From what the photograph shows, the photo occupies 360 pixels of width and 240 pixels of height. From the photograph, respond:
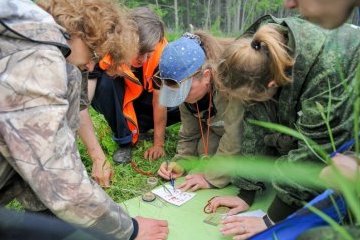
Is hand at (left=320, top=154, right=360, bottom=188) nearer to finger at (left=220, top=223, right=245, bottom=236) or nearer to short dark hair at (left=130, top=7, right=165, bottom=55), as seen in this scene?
finger at (left=220, top=223, right=245, bottom=236)

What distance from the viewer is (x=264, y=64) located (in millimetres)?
2172

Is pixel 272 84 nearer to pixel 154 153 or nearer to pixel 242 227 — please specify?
pixel 242 227

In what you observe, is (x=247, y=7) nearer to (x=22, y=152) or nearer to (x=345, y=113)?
(x=345, y=113)

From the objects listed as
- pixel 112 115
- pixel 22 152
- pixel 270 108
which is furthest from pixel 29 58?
pixel 112 115

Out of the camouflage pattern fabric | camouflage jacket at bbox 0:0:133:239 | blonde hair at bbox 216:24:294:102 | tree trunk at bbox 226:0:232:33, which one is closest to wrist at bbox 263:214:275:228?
the camouflage pattern fabric

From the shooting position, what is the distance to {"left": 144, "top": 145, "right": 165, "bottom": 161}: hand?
3371 millimetres

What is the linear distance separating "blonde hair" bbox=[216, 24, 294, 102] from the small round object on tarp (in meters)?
0.91

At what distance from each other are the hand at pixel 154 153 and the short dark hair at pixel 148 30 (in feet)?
2.50

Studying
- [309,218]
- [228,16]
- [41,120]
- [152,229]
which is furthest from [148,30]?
[228,16]

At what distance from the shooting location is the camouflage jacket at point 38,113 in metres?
1.43

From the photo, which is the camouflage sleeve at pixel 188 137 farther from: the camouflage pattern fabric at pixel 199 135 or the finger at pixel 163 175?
the finger at pixel 163 175

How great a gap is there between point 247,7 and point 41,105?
17.6 feet

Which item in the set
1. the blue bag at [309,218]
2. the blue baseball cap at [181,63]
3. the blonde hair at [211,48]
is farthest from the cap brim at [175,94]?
the blue bag at [309,218]

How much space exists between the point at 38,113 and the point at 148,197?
4.85 feet
